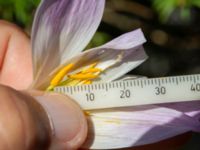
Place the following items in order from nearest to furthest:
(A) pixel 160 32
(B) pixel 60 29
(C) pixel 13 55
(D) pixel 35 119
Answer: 1. (D) pixel 35 119
2. (B) pixel 60 29
3. (C) pixel 13 55
4. (A) pixel 160 32

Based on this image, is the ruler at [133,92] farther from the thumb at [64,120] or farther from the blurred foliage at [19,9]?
the blurred foliage at [19,9]

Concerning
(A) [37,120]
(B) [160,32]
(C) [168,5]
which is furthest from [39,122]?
(B) [160,32]

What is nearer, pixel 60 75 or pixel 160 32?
pixel 60 75

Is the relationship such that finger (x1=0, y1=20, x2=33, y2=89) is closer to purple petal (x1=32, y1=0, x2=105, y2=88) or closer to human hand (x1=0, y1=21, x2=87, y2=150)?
human hand (x1=0, y1=21, x2=87, y2=150)

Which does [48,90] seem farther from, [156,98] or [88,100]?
[156,98]

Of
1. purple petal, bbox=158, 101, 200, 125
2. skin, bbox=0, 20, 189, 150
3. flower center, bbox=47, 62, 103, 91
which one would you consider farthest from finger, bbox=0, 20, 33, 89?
purple petal, bbox=158, 101, 200, 125

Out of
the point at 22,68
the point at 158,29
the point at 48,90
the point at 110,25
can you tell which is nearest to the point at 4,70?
A: the point at 22,68

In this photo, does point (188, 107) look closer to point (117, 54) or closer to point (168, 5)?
point (117, 54)
